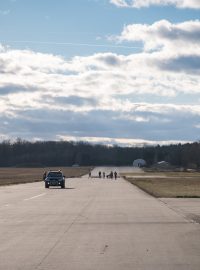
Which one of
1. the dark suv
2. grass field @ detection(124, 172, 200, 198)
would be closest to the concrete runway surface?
grass field @ detection(124, 172, 200, 198)

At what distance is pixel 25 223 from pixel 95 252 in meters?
7.28

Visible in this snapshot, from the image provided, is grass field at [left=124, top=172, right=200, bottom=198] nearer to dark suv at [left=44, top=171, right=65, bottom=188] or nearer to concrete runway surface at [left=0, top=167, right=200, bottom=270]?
dark suv at [left=44, top=171, right=65, bottom=188]

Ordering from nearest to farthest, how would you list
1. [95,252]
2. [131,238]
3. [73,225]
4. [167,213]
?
[95,252] → [131,238] → [73,225] → [167,213]

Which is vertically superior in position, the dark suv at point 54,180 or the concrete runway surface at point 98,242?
the dark suv at point 54,180

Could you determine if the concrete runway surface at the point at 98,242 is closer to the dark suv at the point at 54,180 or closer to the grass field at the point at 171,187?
the grass field at the point at 171,187

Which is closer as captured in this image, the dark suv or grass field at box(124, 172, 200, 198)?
grass field at box(124, 172, 200, 198)

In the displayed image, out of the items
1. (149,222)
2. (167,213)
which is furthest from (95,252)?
(167,213)

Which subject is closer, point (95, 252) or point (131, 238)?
point (95, 252)

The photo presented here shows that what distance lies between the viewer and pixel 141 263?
35.8 feet

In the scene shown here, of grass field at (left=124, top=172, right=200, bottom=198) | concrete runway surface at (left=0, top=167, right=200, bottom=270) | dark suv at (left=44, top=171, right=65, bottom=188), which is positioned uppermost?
dark suv at (left=44, top=171, right=65, bottom=188)

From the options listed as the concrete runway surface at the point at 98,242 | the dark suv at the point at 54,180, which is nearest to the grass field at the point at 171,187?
the dark suv at the point at 54,180

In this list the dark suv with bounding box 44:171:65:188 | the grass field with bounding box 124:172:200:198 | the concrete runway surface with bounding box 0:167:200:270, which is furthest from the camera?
the dark suv with bounding box 44:171:65:188

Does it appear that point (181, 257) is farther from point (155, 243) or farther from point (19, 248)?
point (19, 248)

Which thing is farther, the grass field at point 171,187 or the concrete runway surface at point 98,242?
the grass field at point 171,187
